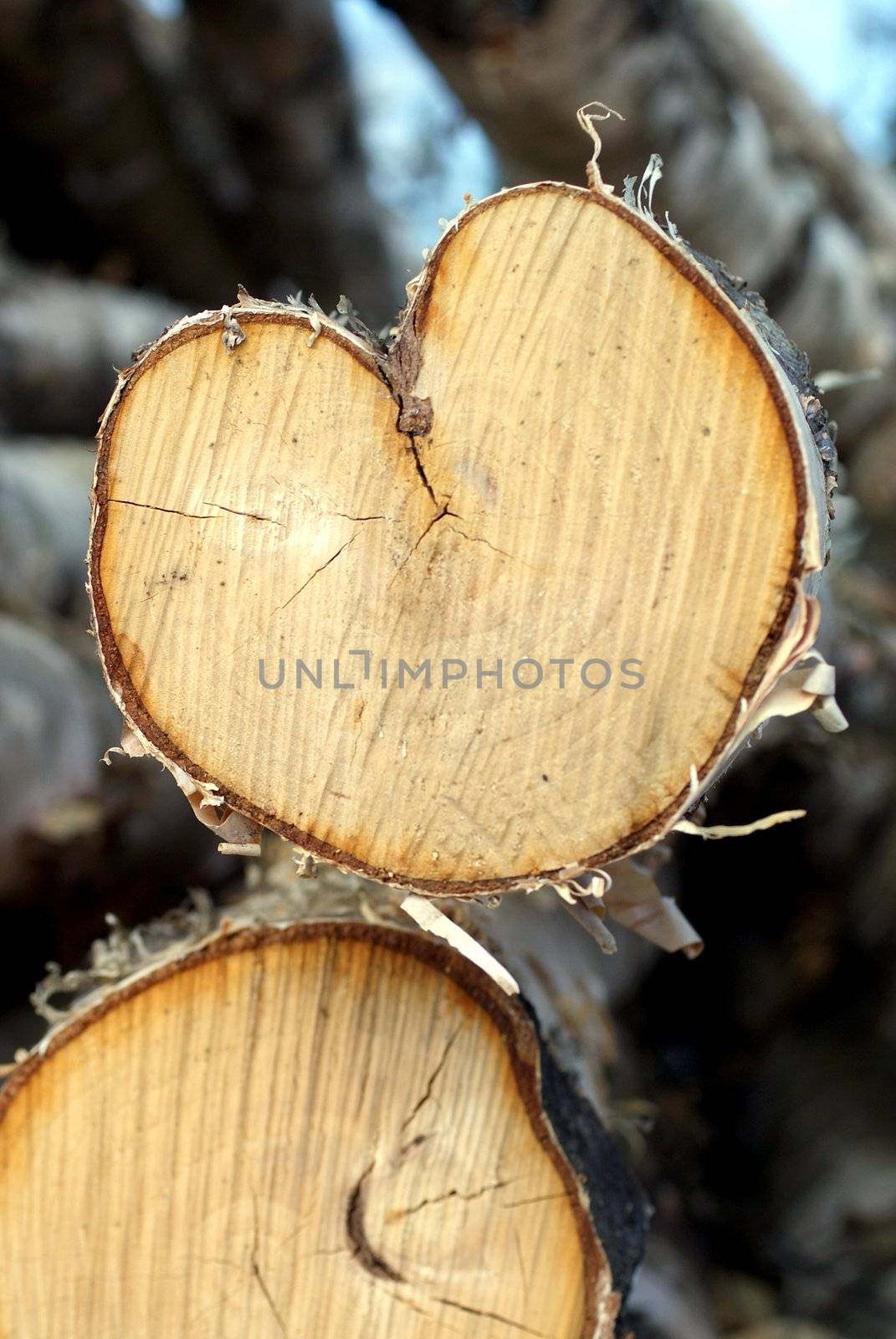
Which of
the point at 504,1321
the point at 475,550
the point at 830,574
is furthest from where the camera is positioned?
the point at 830,574

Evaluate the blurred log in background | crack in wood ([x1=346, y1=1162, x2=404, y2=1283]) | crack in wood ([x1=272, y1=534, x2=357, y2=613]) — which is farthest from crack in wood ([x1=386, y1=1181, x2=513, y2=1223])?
crack in wood ([x1=272, y1=534, x2=357, y2=613])

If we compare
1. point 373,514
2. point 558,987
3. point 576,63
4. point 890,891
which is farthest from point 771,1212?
point 576,63

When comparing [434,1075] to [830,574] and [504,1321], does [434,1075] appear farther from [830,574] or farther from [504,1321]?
[830,574]

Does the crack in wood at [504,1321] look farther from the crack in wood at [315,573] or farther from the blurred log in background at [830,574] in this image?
the crack in wood at [315,573]

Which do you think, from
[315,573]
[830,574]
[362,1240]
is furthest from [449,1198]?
[830,574]

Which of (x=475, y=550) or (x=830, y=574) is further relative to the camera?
(x=830, y=574)
